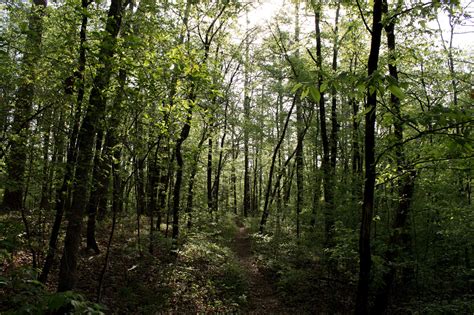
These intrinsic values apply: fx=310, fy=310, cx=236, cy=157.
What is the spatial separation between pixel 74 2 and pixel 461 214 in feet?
32.9

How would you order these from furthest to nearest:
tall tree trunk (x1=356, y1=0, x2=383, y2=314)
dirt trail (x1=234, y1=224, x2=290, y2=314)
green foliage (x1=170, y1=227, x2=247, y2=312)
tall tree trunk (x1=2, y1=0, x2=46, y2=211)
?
1. dirt trail (x1=234, y1=224, x2=290, y2=314)
2. green foliage (x1=170, y1=227, x2=247, y2=312)
3. tall tree trunk (x1=2, y1=0, x2=46, y2=211)
4. tall tree trunk (x1=356, y1=0, x2=383, y2=314)

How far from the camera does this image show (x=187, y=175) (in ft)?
50.1

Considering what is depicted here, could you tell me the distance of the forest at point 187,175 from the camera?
4.53 meters

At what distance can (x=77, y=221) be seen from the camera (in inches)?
246

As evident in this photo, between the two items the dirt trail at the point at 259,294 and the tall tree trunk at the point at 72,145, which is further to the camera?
the dirt trail at the point at 259,294

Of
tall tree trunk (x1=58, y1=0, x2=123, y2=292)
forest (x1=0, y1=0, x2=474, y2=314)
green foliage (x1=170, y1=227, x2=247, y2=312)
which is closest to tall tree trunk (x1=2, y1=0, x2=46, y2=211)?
forest (x1=0, y1=0, x2=474, y2=314)

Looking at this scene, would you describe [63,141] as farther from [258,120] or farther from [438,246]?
[258,120]

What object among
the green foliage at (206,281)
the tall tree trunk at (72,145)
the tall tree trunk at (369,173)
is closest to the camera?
the tall tree trunk at (369,173)

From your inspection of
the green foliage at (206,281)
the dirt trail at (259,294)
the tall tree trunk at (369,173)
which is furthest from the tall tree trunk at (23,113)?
the dirt trail at (259,294)

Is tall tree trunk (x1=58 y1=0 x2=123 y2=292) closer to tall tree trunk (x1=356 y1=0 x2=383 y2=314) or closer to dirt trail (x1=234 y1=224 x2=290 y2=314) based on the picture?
tall tree trunk (x1=356 y1=0 x2=383 y2=314)

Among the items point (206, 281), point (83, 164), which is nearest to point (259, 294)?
point (206, 281)

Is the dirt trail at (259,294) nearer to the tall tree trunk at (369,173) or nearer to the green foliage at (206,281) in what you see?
the green foliage at (206,281)

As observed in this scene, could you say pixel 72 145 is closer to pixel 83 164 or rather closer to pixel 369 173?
pixel 83 164

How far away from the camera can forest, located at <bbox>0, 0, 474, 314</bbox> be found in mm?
4527
